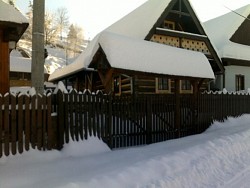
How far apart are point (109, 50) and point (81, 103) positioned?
211 cm

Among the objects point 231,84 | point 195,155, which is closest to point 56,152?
point 195,155

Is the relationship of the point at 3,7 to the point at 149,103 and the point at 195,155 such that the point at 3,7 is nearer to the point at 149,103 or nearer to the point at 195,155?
the point at 149,103

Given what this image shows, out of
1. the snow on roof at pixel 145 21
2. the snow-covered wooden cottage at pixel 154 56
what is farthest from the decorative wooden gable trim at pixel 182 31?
the snow on roof at pixel 145 21

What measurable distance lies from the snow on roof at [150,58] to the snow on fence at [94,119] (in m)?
0.95

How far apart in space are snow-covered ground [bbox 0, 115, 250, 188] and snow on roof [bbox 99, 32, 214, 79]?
2659 mm

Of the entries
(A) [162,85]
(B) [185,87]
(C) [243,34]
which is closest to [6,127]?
(A) [162,85]

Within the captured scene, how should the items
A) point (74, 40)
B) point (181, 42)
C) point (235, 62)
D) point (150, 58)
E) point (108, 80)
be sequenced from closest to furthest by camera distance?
point (108, 80)
point (150, 58)
point (181, 42)
point (235, 62)
point (74, 40)

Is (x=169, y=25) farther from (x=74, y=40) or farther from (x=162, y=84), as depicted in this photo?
(x=74, y=40)

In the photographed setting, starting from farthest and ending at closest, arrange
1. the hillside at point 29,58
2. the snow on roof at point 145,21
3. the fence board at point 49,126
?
the hillside at point 29,58, the snow on roof at point 145,21, the fence board at point 49,126

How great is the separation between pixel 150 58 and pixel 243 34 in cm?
1783

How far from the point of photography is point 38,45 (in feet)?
23.8

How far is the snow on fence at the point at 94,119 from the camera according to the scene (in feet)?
20.9

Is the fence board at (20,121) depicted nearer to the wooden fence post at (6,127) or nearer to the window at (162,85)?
the wooden fence post at (6,127)

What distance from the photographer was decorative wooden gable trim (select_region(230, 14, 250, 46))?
24406 mm
